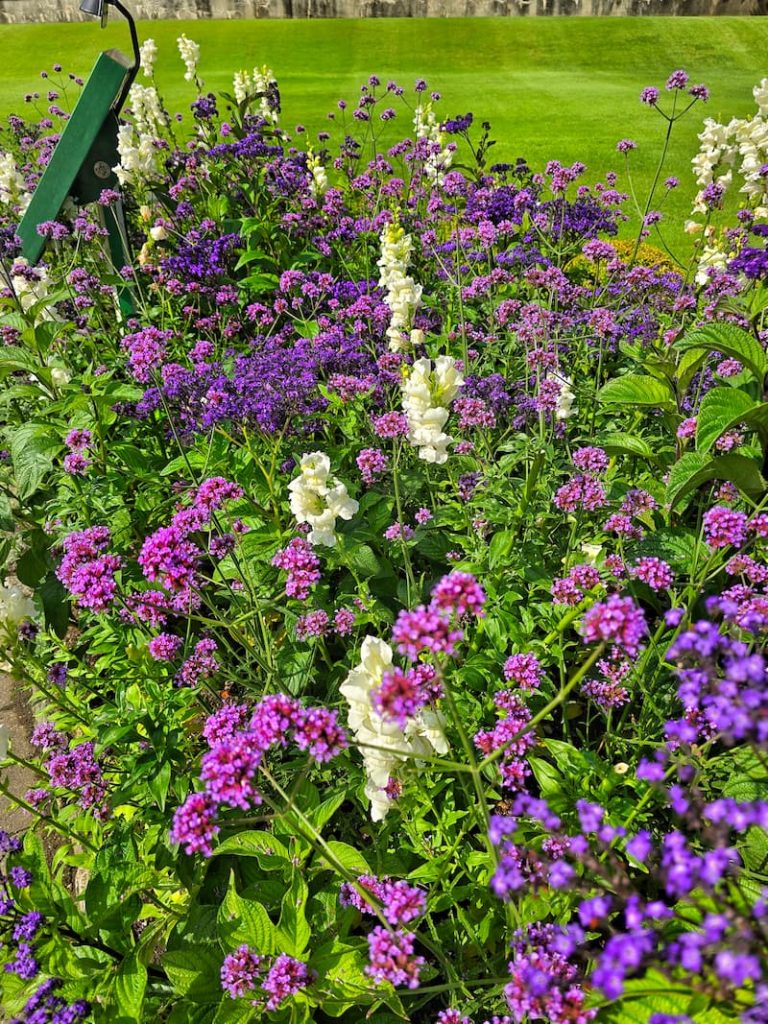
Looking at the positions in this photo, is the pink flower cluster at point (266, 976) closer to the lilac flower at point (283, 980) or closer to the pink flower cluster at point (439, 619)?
the lilac flower at point (283, 980)

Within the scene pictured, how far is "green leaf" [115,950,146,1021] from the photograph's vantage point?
1.77 meters

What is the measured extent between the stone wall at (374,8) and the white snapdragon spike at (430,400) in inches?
869

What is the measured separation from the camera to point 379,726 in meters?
1.71

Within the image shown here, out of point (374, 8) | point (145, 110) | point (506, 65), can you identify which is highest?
point (374, 8)

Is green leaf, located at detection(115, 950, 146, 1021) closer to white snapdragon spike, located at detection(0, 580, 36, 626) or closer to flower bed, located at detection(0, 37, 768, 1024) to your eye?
flower bed, located at detection(0, 37, 768, 1024)

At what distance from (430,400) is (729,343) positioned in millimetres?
1048

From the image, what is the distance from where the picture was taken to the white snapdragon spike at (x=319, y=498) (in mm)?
2328

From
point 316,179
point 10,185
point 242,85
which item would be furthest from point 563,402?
point 242,85

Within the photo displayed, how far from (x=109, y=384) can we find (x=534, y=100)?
10.8 meters

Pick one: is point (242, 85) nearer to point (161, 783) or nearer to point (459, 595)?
point (161, 783)

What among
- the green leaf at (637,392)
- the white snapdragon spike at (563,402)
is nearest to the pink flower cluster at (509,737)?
the green leaf at (637,392)

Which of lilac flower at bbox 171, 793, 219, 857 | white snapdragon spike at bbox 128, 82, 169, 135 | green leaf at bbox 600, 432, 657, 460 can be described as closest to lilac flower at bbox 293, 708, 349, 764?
lilac flower at bbox 171, 793, 219, 857

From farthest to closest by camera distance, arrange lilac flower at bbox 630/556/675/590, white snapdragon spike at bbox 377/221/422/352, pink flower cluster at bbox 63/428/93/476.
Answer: white snapdragon spike at bbox 377/221/422/352
pink flower cluster at bbox 63/428/93/476
lilac flower at bbox 630/556/675/590

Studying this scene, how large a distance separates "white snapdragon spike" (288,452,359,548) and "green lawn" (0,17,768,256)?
6.56 metres
